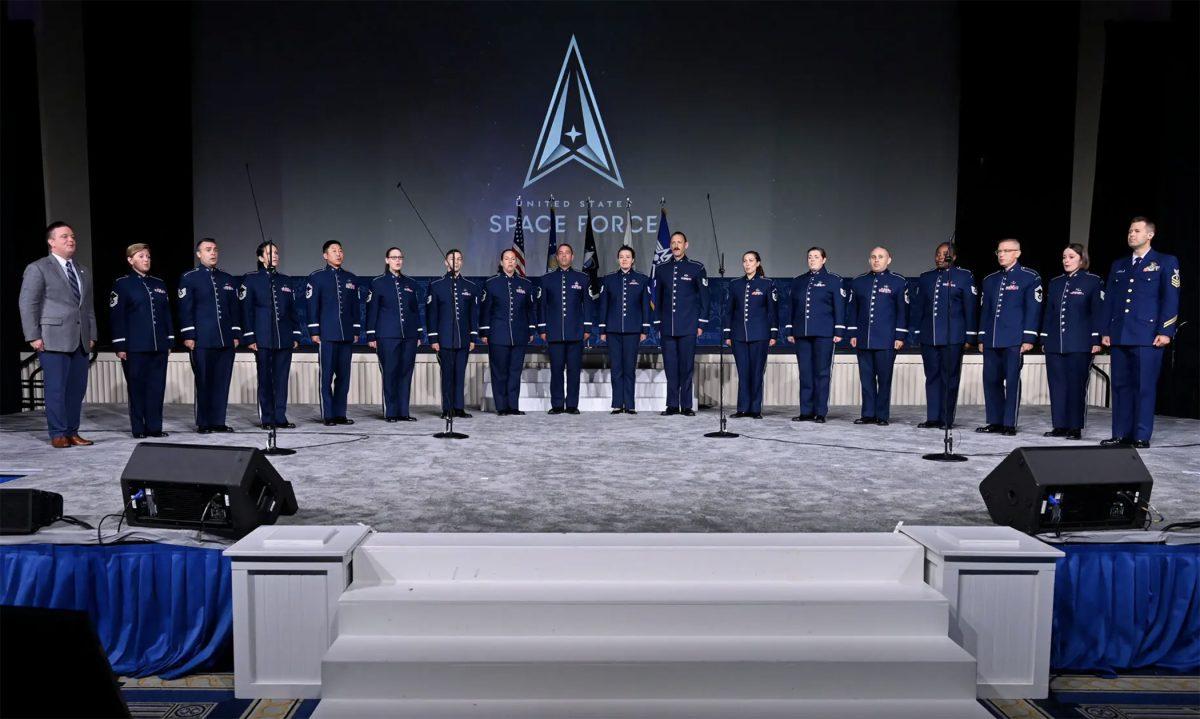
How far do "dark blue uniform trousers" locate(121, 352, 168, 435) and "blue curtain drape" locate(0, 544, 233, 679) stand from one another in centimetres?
271

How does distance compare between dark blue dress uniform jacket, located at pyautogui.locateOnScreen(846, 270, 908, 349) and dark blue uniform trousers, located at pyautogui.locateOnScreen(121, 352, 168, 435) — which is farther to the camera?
dark blue dress uniform jacket, located at pyautogui.locateOnScreen(846, 270, 908, 349)

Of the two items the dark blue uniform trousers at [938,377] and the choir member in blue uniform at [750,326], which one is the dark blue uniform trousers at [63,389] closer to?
the choir member in blue uniform at [750,326]

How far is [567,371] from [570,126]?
2.75 m

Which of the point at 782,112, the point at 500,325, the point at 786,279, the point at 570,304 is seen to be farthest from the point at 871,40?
the point at 500,325

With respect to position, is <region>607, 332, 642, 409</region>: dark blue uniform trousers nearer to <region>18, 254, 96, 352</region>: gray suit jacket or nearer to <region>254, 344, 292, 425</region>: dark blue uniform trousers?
<region>254, 344, 292, 425</region>: dark blue uniform trousers

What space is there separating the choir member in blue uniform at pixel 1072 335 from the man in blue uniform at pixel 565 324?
351 centimetres

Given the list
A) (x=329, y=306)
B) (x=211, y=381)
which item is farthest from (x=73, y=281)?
(x=329, y=306)

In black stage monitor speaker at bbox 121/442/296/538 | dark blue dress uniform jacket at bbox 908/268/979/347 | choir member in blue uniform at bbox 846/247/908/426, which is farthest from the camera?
choir member in blue uniform at bbox 846/247/908/426

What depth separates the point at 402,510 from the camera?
2896 millimetres

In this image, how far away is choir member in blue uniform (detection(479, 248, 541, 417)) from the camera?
6.33 metres

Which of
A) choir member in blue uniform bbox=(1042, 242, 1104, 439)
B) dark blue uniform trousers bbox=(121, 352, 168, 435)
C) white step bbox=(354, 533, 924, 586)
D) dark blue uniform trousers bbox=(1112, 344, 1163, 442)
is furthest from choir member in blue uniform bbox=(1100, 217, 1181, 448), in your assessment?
dark blue uniform trousers bbox=(121, 352, 168, 435)

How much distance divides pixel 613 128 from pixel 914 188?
10.4ft

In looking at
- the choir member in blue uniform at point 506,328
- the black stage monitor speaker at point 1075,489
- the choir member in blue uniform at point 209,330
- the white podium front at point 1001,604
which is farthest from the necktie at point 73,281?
the black stage monitor speaker at point 1075,489

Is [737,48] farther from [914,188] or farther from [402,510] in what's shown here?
[402,510]
